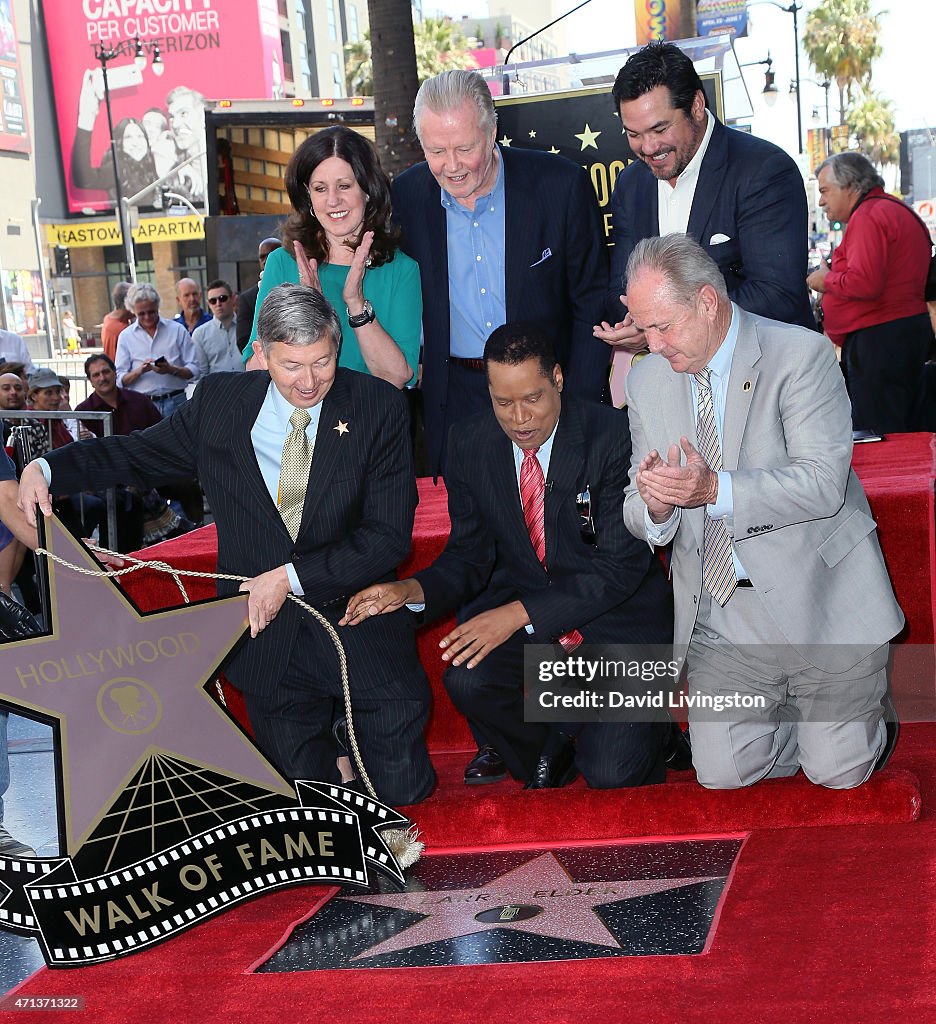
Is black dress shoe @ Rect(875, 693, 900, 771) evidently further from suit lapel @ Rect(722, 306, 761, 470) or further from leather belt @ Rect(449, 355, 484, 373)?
leather belt @ Rect(449, 355, 484, 373)

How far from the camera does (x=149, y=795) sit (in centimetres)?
288

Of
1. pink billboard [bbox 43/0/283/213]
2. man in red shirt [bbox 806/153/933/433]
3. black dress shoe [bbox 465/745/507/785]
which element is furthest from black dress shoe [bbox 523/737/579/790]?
pink billboard [bbox 43/0/283/213]

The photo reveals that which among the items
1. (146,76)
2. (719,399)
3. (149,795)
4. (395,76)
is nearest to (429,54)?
(146,76)

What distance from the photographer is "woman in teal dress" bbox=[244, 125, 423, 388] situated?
3.39 metres

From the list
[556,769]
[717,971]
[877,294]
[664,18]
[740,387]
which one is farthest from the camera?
[664,18]

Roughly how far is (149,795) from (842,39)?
4786 cm

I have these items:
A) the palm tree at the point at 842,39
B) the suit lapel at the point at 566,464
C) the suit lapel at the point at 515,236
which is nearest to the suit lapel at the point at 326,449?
the suit lapel at the point at 566,464

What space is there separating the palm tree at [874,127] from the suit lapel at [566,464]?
53.2 m

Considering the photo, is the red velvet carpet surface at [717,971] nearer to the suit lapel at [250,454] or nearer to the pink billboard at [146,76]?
the suit lapel at [250,454]

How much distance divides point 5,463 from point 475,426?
1282 millimetres

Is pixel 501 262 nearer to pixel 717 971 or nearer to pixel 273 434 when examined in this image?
pixel 273 434

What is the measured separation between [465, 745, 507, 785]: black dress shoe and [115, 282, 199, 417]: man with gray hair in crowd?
553 centimetres

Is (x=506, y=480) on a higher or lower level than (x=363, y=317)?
lower

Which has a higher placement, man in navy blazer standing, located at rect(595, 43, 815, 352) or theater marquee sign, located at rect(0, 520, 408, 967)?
man in navy blazer standing, located at rect(595, 43, 815, 352)
